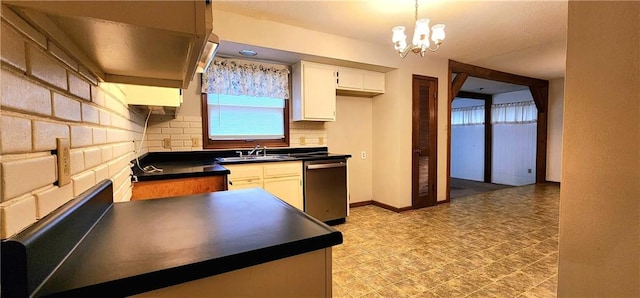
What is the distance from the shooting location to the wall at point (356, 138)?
13.3 feet

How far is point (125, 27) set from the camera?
0.56 meters

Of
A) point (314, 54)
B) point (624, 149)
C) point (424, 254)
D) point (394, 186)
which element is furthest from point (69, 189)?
point (394, 186)

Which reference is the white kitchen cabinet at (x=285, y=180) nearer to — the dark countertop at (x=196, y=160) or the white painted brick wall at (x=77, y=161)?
the dark countertop at (x=196, y=160)

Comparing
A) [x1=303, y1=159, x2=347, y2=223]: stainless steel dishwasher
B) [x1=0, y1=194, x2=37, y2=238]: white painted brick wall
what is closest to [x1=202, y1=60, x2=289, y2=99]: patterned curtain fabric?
[x1=303, y1=159, x2=347, y2=223]: stainless steel dishwasher

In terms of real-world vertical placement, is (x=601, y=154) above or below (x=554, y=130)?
below

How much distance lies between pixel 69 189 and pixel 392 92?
373 centimetres

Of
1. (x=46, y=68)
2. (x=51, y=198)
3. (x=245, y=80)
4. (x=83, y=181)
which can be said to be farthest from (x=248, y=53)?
(x=51, y=198)

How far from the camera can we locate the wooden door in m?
3.94

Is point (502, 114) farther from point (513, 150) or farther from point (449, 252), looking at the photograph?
point (449, 252)

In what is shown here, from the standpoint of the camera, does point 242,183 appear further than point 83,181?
Yes

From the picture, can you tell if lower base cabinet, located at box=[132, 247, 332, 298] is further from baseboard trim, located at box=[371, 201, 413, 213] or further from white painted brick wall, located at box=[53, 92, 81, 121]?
baseboard trim, located at box=[371, 201, 413, 213]

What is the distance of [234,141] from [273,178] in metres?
0.78

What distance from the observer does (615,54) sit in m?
0.81

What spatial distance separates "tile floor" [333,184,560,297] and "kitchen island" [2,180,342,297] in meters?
1.38
